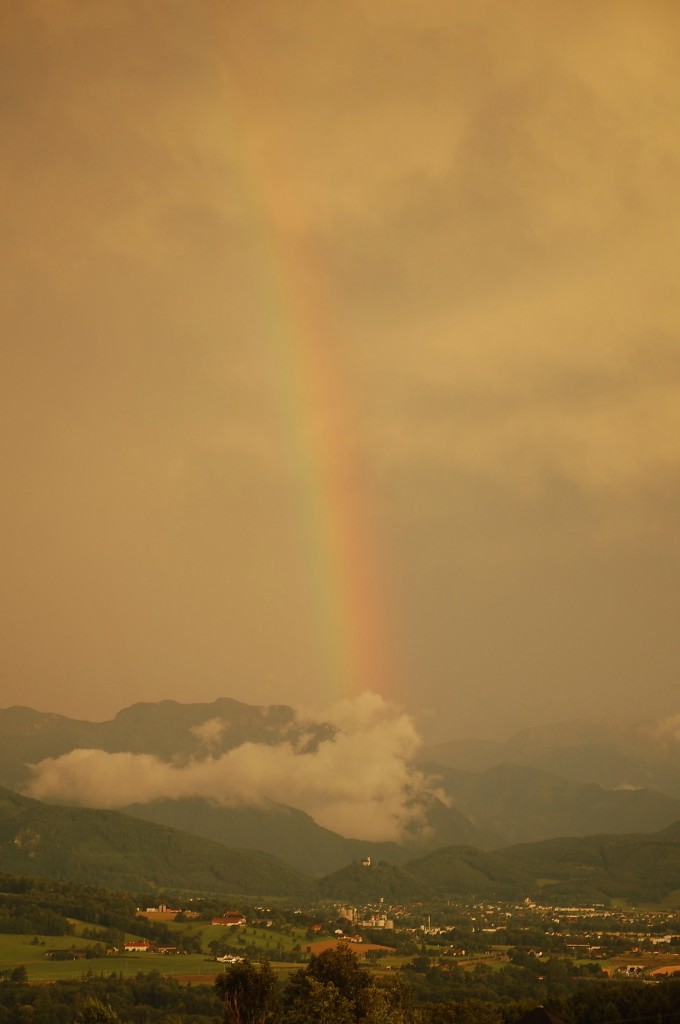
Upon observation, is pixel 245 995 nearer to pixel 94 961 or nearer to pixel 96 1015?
pixel 96 1015

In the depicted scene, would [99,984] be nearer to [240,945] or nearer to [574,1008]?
[240,945]

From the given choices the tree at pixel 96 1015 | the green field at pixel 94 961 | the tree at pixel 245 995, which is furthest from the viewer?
the green field at pixel 94 961

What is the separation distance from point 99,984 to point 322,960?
73.5 meters

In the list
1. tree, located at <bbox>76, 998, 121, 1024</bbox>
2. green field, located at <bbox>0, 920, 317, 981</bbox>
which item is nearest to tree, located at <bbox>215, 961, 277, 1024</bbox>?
tree, located at <bbox>76, 998, 121, 1024</bbox>

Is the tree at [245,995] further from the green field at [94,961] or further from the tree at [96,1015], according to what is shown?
the green field at [94,961]

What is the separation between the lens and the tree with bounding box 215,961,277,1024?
253 ft

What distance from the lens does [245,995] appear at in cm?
7731

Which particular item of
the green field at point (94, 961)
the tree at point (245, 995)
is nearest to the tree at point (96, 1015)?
the tree at point (245, 995)

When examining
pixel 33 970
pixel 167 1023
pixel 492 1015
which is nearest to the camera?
pixel 492 1015

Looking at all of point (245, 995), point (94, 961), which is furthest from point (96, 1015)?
point (94, 961)

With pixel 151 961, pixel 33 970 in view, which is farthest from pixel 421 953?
pixel 33 970

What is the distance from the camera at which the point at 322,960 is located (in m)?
84.2

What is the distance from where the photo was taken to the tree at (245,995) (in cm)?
7725

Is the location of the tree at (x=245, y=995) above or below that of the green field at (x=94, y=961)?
above
